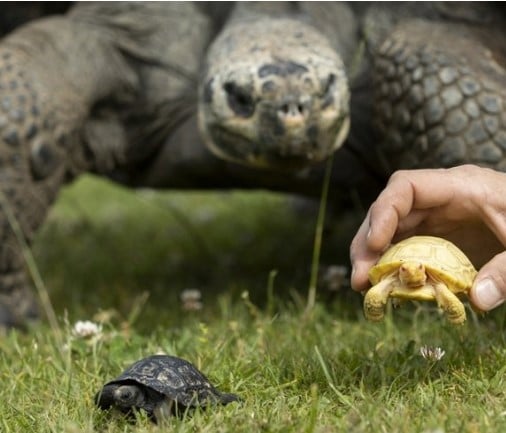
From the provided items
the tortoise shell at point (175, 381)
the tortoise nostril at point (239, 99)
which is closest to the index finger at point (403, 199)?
the tortoise shell at point (175, 381)

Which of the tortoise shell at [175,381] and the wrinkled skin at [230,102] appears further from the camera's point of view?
the wrinkled skin at [230,102]

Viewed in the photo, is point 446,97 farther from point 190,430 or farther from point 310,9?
point 190,430

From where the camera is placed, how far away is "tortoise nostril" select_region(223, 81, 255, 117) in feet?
9.53

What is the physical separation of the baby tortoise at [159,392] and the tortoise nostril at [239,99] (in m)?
1.01

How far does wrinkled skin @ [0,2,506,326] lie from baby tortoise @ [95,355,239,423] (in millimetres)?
967

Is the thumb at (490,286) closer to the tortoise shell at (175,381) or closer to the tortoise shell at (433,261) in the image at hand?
the tortoise shell at (433,261)

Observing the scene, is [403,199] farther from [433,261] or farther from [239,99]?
[239,99]

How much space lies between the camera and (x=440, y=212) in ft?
7.28

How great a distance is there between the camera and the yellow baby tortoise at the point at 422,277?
201 cm

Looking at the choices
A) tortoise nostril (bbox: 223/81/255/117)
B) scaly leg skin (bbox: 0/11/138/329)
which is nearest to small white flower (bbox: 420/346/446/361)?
tortoise nostril (bbox: 223/81/255/117)

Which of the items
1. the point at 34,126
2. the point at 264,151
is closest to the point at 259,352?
the point at 264,151

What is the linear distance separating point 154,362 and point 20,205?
4.29 feet

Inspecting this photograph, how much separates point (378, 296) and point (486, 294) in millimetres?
204

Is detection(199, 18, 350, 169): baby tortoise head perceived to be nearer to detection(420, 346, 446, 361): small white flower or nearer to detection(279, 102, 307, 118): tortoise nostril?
detection(279, 102, 307, 118): tortoise nostril
